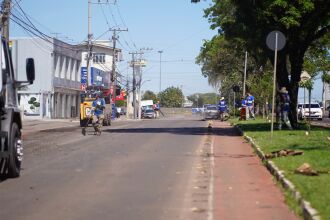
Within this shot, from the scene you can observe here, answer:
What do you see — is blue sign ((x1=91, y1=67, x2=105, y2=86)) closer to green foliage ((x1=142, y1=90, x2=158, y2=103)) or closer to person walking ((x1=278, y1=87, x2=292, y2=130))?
person walking ((x1=278, y1=87, x2=292, y2=130))

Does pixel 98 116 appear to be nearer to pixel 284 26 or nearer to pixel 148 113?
pixel 284 26

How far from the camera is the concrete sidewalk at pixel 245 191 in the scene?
828 cm

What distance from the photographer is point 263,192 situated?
10.0 m

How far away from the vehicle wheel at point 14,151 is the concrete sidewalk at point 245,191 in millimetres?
3849

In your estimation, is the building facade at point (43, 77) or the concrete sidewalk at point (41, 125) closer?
the concrete sidewalk at point (41, 125)

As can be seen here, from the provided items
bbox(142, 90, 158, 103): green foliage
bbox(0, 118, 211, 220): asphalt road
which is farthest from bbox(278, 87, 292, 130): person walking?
bbox(142, 90, 158, 103): green foliage

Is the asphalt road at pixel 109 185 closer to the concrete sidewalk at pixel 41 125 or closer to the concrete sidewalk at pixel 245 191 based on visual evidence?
the concrete sidewalk at pixel 245 191

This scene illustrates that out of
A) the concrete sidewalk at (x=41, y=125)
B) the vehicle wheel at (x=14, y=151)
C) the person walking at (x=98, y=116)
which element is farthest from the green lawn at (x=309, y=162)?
the concrete sidewalk at (x=41, y=125)

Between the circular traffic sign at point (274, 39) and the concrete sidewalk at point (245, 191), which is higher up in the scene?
the circular traffic sign at point (274, 39)

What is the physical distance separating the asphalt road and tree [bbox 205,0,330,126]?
7785 millimetres

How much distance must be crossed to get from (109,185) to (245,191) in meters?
2.51

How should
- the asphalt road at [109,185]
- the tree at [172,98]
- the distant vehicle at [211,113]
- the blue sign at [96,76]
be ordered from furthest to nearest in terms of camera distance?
the tree at [172,98], the blue sign at [96,76], the distant vehicle at [211,113], the asphalt road at [109,185]

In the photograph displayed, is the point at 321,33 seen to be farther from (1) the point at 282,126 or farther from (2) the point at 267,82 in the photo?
(2) the point at 267,82

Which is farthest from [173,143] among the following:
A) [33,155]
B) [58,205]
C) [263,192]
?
[58,205]
